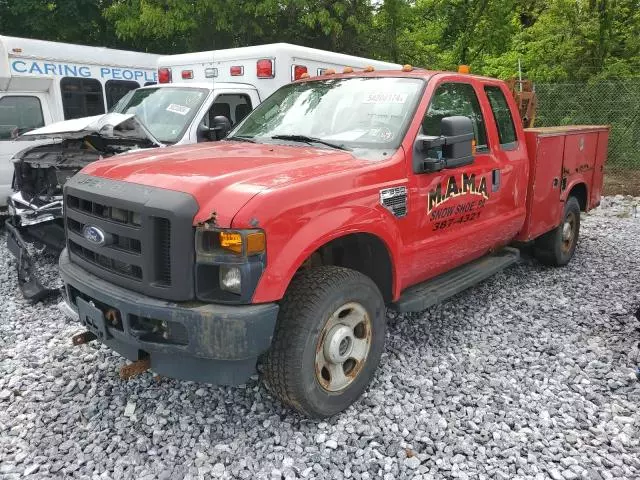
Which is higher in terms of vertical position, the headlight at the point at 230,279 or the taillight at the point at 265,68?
the taillight at the point at 265,68

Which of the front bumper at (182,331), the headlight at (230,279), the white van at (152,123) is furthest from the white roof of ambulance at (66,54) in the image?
the headlight at (230,279)

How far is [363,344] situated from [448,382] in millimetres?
717

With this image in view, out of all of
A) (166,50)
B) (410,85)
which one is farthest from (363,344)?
(166,50)

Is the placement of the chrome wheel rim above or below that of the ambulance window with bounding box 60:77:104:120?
below

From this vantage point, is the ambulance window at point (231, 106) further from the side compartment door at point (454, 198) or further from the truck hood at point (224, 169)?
the side compartment door at point (454, 198)

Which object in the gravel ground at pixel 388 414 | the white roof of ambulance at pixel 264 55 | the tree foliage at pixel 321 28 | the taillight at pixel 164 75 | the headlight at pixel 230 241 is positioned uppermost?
the tree foliage at pixel 321 28

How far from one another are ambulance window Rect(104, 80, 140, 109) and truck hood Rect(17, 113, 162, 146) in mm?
3800

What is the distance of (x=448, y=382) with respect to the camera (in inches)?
146

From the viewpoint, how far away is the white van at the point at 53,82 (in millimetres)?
8070

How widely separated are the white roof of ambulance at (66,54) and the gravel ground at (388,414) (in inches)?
209

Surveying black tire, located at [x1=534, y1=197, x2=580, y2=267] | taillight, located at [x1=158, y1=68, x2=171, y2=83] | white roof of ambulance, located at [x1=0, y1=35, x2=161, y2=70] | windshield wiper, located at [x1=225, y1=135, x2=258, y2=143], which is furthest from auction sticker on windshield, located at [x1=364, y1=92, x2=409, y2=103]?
white roof of ambulance, located at [x1=0, y1=35, x2=161, y2=70]

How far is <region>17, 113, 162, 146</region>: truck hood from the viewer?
5914 mm

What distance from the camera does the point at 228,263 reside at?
2711 mm

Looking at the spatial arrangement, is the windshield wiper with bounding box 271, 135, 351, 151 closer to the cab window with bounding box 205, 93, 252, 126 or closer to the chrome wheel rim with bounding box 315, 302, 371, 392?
the chrome wheel rim with bounding box 315, 302, 371, 392
